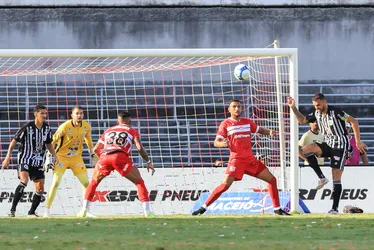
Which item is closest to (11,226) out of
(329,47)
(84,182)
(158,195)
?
(84,182)

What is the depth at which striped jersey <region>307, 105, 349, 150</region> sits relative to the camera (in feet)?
53.0

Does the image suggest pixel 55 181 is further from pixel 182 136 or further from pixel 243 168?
pixel 182 136

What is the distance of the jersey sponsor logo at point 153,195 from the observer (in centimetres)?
1938

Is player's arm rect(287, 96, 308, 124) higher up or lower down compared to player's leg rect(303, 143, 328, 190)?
higher up

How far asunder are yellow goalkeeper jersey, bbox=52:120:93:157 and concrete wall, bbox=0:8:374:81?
13.3 m

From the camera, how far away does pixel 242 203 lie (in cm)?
1862

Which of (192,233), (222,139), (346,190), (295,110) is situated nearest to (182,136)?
(346,190)

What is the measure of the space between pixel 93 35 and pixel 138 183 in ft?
49.6

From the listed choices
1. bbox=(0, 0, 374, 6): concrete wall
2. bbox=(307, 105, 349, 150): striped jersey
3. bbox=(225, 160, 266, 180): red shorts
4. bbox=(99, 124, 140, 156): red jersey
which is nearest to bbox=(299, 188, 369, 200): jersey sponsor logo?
bbox=(307, 105, 349, 150): striped jersey

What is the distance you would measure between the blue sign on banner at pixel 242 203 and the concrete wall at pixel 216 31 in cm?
1185

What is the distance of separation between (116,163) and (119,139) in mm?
359

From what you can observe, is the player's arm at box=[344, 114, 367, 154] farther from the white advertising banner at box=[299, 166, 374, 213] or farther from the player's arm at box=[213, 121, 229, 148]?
the white advertising banner at box=[299, 166, 374, 213]

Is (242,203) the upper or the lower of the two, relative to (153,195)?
lower

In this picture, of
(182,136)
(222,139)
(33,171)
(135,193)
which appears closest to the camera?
(222,139)
